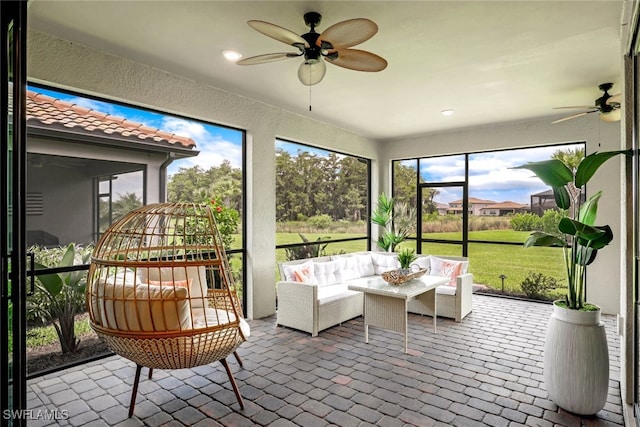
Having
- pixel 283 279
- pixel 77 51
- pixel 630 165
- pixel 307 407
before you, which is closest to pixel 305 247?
pixel 283 279

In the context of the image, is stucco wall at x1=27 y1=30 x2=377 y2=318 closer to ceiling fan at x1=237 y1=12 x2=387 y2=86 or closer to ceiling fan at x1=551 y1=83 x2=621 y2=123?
ceiling fan at x1=237 y1=12 x2=387 y2=86

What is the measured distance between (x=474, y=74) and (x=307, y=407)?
12.1 feet

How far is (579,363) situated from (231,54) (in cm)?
382

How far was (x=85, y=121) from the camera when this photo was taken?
346 cm

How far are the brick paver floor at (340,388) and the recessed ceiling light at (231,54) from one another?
9.75 ft

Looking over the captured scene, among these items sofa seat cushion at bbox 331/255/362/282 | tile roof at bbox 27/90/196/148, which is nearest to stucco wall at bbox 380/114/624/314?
sofa seat cushion at bbox 331/255/362/282

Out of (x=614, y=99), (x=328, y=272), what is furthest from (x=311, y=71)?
(x=614, y=99)

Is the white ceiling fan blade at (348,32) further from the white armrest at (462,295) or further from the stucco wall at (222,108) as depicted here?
the white armrest at (462,295)

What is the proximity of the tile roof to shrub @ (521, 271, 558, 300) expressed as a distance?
5.84 m

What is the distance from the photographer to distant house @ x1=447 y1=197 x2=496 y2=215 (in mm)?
6410

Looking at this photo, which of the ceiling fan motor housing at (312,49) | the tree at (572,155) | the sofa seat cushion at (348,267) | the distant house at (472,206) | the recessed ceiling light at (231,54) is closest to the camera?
the ceiling fan motor housing at (312,49)

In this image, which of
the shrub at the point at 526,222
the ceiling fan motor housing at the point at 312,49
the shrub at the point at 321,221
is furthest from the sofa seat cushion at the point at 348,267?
the ceiling fan motor housing at the point at 312,49

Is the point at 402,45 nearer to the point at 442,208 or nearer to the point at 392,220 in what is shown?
the point at 442,208

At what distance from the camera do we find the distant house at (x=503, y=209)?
6090 mm
